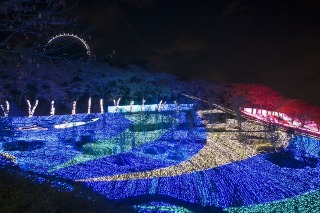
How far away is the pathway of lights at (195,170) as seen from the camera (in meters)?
12.7

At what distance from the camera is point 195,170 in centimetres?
1585

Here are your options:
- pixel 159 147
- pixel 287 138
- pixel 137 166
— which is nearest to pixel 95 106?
pixel 159 147

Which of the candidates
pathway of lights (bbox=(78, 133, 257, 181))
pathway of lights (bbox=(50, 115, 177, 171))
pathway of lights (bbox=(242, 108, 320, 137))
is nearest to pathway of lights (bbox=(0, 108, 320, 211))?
pathway of lights (bbox=(78, 133, 257, 181))

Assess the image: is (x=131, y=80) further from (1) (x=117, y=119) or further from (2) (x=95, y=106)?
(2) (x=95, y=106)

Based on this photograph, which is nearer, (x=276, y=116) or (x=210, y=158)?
(x=210, y=158)

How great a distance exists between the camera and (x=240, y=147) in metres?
19.8

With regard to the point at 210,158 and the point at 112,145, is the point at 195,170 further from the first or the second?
the point at 112,145

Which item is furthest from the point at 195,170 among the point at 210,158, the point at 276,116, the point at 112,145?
the point at 276,116

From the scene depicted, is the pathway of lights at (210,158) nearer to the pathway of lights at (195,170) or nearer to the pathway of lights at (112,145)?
the pathway of lights at (195,170)

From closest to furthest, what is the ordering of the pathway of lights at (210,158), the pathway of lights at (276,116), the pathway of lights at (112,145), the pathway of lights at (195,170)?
the pathway of lights at (195,170) → the pathway of lights at (210,158) → the pathway of lights at (112,145) → the pathway of lights at (276,116)

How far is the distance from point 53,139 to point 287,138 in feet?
50.6

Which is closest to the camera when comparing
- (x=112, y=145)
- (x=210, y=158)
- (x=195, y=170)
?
(x=195, y=170)

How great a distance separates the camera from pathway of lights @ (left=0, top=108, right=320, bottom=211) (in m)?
12.7

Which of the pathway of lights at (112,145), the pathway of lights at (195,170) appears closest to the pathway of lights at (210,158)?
the pathway of lights at (195,170)
